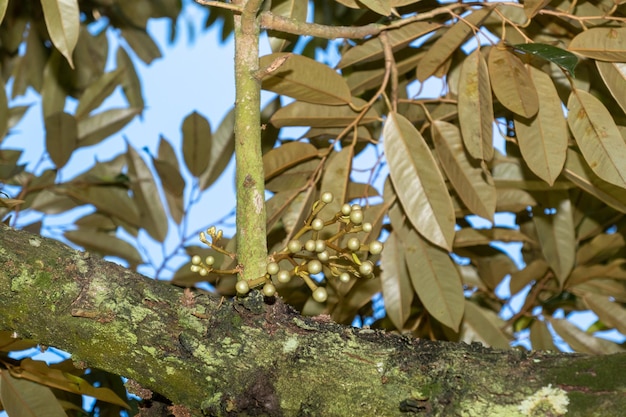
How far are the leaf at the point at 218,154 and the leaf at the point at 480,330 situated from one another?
72cm

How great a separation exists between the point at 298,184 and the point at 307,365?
0.60 m

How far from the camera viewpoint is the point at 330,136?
4.76ft

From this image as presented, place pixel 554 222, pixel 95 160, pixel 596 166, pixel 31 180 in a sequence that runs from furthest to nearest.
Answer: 1. pixel 95 160
2. pixel 31 180
3. pixel 554 222
4. pixel 596 166

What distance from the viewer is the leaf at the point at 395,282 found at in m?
1.49

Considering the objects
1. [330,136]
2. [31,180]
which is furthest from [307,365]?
[31,180]

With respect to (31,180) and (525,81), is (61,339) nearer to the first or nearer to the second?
(525,81)

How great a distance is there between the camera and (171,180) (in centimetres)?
192

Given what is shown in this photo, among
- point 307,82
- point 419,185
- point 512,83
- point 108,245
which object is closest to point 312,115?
point 307,82

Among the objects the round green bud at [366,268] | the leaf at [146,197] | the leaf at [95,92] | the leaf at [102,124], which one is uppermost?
the leaf at [95,92]

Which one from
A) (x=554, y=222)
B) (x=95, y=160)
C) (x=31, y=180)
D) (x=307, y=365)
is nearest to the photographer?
(x=307, y=365)

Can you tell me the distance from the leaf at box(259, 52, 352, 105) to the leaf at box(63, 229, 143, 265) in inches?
32.5

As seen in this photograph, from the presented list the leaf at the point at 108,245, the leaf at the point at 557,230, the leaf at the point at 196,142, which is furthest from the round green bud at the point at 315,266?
the leaf at the point at 108,245

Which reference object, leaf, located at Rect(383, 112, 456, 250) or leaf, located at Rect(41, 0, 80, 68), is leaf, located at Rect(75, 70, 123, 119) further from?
leaf, located at Rect(383, 112, 456, 250)

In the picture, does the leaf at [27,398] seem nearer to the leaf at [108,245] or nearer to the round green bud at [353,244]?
the round green bud at [353,244]
